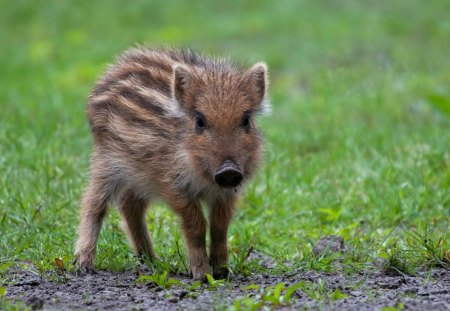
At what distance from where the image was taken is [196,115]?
20.1ft

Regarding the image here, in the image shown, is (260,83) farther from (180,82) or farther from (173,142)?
(173,142)

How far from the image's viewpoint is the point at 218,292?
553 centimetres

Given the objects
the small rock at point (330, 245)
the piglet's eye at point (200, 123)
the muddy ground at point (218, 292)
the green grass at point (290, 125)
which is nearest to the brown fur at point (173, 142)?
the piglet's eye at point (200, 123)

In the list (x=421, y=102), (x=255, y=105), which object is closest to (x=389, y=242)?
(x=255, y=105)

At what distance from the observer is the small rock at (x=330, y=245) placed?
6475 mm

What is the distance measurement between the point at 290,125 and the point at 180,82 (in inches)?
202

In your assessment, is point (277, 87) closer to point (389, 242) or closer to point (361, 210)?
point (361, 210)

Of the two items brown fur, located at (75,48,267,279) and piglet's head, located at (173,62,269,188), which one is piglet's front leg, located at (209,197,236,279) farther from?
piglet's head, located at (173,62,269,188)

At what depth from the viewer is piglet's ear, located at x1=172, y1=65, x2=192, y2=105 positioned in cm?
627

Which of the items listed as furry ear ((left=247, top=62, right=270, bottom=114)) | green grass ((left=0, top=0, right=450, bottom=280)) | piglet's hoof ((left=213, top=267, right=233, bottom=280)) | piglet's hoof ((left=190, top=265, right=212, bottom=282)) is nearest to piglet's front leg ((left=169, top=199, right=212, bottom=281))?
piglet's hoof ((left=190, top=265, right=212, bottom=282))

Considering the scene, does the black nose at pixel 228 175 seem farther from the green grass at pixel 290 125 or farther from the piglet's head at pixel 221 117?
the green grass at pixel 290 125

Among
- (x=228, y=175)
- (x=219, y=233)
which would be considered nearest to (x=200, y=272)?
(x=219, y=233)

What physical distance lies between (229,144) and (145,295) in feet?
3.62

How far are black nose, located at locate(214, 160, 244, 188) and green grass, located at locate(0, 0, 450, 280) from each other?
783mm
